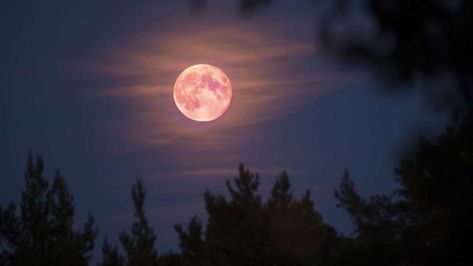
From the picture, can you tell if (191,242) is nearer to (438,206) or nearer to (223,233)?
(223,233)

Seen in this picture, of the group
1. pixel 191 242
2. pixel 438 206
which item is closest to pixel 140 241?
pixel 191 242

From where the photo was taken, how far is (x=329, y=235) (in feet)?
117

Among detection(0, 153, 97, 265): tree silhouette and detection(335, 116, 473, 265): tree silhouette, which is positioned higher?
detection(0, 153, 97, 265): tree silhouette

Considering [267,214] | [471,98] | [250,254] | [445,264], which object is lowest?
[445,264]

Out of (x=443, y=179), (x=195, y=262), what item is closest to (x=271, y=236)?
(x=195, y=262)

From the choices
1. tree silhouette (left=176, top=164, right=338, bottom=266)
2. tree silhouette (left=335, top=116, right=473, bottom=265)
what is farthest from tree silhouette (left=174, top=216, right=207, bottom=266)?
tree silhouette (left=335, top=116, right=473, bottom=265)

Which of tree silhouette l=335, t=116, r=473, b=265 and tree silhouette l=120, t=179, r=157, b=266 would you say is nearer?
tree silhouette l=335, t=116, r=473, b=265

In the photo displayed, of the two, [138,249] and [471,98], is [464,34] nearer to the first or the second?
[471,98]

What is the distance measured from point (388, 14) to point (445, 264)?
8.65 ft

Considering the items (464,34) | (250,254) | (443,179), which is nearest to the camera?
(464,34)

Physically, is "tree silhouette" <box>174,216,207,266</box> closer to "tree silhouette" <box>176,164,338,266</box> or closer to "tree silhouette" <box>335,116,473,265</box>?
"tree silhouette" <box>176,164,338,266</box>

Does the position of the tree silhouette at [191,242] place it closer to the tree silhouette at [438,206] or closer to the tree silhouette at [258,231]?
the tree silhouette at [258,231]

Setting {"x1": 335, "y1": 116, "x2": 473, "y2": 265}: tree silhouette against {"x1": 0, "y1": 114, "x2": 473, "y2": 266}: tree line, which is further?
{"x1": 0, "y1": 114, "x2": 473, "y2": 266}: tree line

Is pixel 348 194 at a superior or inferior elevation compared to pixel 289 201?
superior
